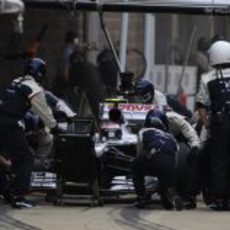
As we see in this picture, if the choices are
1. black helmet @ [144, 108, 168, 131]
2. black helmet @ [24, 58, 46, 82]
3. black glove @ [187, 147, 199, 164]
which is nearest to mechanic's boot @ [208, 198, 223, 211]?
black glove @ [187, 147, 199, 164]

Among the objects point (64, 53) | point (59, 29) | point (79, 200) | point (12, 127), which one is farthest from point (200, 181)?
point (59, 29)

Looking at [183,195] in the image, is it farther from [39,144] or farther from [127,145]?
[39,144]

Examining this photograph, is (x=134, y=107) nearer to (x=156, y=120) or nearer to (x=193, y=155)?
(x=156, y=120)

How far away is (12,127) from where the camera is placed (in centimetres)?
1347

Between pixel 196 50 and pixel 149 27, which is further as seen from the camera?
pixel 196 50

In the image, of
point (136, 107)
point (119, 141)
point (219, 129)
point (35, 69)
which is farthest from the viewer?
point (136, 107)

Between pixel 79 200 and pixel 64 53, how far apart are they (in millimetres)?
7378

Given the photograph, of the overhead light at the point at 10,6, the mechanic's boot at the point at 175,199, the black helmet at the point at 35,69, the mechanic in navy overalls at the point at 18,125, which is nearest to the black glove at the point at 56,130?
the mechanic in navy overalls at the point at 18,125

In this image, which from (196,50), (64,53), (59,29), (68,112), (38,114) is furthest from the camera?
(196,50)

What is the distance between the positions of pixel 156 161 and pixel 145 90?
1375 millimetres

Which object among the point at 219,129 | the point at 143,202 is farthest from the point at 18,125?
the point at 219,129

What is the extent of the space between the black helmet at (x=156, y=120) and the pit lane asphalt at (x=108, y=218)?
3.47ft

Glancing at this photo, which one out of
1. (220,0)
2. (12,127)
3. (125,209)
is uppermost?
(220,0)

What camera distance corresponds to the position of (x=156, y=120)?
13.5 m
